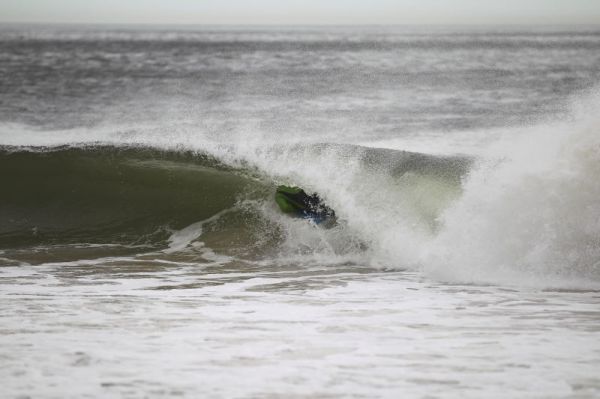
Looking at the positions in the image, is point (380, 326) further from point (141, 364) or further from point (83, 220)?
point (83, 220)

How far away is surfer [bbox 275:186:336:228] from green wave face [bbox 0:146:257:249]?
85 centimetres

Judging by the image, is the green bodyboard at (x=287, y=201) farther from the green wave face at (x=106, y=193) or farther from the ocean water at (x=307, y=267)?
the green wave face at (x=106, y=193)

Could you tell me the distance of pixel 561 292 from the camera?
4.89 m

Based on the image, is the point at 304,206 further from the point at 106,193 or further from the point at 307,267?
the point at 106,193

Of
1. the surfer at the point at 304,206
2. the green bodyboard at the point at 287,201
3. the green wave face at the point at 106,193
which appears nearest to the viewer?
the surfer at the point at 304,206

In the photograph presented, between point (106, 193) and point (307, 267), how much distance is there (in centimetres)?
342

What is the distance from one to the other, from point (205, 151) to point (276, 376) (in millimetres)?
6641

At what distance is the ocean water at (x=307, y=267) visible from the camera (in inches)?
129

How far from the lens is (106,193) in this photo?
862cm

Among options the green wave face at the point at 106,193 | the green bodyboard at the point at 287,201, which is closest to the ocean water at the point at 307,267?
the green wave face at the point at 106,193

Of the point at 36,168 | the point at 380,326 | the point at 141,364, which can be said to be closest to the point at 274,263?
the point at 380,326

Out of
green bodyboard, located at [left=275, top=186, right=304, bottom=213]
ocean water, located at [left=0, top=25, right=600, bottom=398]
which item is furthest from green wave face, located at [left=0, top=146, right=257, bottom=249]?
green bodyboard, located at [left=275, top=186, right=304, bottom=213]

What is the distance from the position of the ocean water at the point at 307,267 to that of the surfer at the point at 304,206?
0.12 m

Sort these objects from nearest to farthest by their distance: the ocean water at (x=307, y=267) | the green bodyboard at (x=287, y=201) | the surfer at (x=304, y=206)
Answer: the ocean water at (x=307, y=267) → the surfer at (x=304, y=206) → the green bodyboard at (x=287, y=201)
